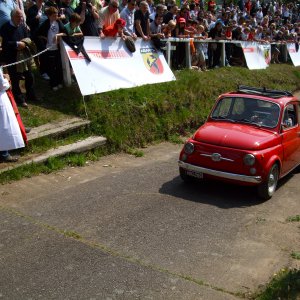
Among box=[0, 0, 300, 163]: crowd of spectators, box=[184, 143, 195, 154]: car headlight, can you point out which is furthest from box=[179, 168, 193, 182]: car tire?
box=[0, 0, 300, 163]: crowd of spectators

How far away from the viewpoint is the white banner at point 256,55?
1953 cm

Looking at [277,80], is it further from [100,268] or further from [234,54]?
[100,268]

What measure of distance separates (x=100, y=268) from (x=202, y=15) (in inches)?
625

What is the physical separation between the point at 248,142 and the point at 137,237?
2.93 meters

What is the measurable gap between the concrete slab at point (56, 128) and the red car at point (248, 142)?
2.66m

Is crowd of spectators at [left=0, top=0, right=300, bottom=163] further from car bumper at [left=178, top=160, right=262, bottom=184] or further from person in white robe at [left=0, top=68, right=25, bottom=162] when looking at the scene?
car bumper at [left=178, top=160, right=262, bottom=184]

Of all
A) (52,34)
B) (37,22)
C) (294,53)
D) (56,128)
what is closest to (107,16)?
(37,22)

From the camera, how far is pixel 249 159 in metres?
7.78

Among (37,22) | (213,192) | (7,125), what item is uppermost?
(37,22)

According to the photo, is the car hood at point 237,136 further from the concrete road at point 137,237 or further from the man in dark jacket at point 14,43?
the man in dark jacket at point 14,43

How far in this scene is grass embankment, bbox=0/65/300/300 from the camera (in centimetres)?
964

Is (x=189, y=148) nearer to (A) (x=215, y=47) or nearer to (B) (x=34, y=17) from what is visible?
(B) (x=34, y=17)

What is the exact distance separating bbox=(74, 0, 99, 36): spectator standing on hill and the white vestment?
14.0 ft

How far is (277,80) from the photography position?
19.7 metres
